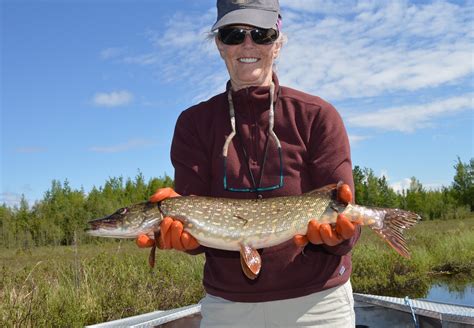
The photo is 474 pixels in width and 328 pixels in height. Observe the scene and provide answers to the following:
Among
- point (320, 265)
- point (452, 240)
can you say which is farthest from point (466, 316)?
point (452, 240)

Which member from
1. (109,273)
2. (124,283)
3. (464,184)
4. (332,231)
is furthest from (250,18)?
(464,184)

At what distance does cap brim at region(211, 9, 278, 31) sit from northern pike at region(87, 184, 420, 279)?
1.04m

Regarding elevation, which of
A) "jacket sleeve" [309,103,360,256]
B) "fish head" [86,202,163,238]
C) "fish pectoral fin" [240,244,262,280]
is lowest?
"fish pectoral fin" [240,244,262,280]

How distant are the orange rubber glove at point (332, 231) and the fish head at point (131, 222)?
945 millimetres

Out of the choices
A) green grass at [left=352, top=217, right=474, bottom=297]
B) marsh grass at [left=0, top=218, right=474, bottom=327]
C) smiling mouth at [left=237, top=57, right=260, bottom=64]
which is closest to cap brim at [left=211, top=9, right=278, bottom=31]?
smiling mouth at [left=237, top=57, right=260, bottom=64]

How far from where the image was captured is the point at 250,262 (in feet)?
8.36

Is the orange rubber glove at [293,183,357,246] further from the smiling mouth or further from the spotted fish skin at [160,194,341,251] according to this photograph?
the smiling mouth

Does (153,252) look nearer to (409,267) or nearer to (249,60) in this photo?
(249,60)

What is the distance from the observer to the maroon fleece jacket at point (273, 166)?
8.47 ft

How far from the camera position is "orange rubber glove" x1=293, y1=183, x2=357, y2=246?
2.53m

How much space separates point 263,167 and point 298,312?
2.63 feet

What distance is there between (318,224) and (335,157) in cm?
38

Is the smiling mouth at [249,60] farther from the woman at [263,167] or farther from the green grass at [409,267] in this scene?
the green grass at [409,267]

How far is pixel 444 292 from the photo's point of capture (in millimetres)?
13359
